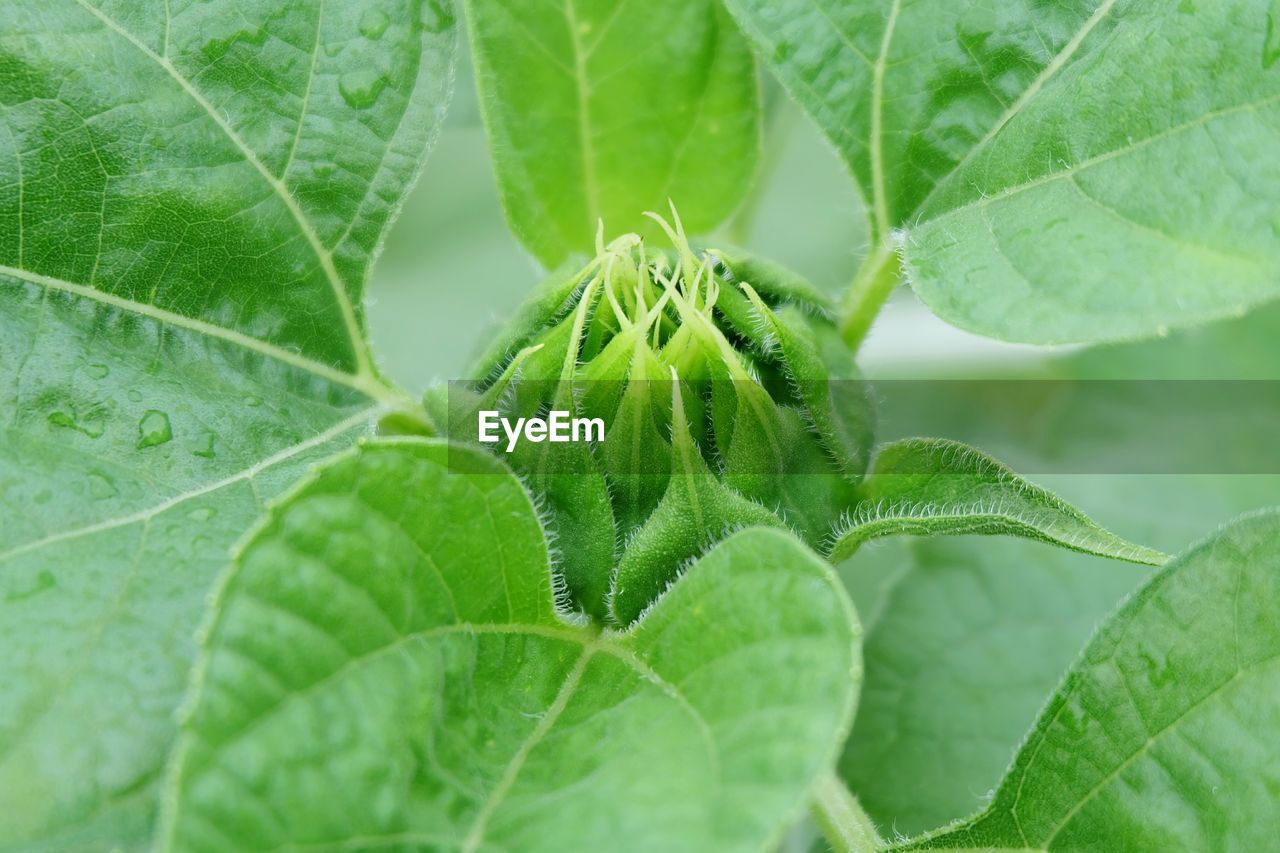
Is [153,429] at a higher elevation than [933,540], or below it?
higher

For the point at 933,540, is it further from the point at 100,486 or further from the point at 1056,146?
the point at 100,486

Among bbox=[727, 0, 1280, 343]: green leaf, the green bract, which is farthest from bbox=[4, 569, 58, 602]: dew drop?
bbox=[727, 0, 1280, 343]: green leaf

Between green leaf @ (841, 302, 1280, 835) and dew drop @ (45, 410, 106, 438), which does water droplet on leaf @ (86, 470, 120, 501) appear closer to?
dew drop @ (45, 410, 106, 438)

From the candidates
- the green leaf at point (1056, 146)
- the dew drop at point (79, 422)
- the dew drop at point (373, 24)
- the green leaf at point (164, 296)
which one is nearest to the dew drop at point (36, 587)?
the green leaf at point (164, 296)

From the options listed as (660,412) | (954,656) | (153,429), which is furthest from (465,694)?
(954,656)

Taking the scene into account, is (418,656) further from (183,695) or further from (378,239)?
(378,239)

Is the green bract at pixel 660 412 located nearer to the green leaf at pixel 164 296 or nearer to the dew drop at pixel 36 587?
the green leaf at pixel 164 296
